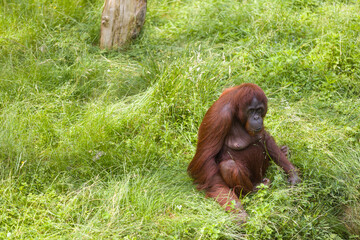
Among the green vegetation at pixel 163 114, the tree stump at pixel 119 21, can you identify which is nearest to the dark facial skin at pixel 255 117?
the green vegetation at pixel 163 114

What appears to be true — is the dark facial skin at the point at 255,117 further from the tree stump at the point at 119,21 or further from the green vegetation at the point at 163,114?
the tree stump at the point at 119,21

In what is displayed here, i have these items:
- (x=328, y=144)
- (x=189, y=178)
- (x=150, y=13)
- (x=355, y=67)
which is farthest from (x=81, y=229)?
(x=150, y=13)

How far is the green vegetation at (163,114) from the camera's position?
3396mm

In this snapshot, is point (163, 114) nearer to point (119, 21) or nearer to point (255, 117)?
point (255, 117)

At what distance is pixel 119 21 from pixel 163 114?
1821mm

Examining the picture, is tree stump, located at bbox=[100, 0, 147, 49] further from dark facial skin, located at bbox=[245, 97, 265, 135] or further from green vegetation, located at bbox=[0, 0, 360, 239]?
dark facial skin, located at bbox=[245, 97, 265, 135]

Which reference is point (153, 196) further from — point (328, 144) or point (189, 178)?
point (328, 144)

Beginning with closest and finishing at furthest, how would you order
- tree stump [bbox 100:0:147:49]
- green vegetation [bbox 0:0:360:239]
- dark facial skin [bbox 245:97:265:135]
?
green vegetation [bbox 0:0:360:239]
dark facial skin [bbox 245:97:265:135]
tree stump [bbox 100:0:147:49]

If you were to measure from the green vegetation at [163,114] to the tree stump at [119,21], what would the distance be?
0.15 metres

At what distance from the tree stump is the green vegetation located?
5.8 inches

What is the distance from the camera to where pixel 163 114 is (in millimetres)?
4488

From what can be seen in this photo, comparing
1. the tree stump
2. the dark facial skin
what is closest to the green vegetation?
the tree stump

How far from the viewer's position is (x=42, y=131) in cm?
434

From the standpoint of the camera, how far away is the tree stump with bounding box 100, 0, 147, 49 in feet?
19.0
